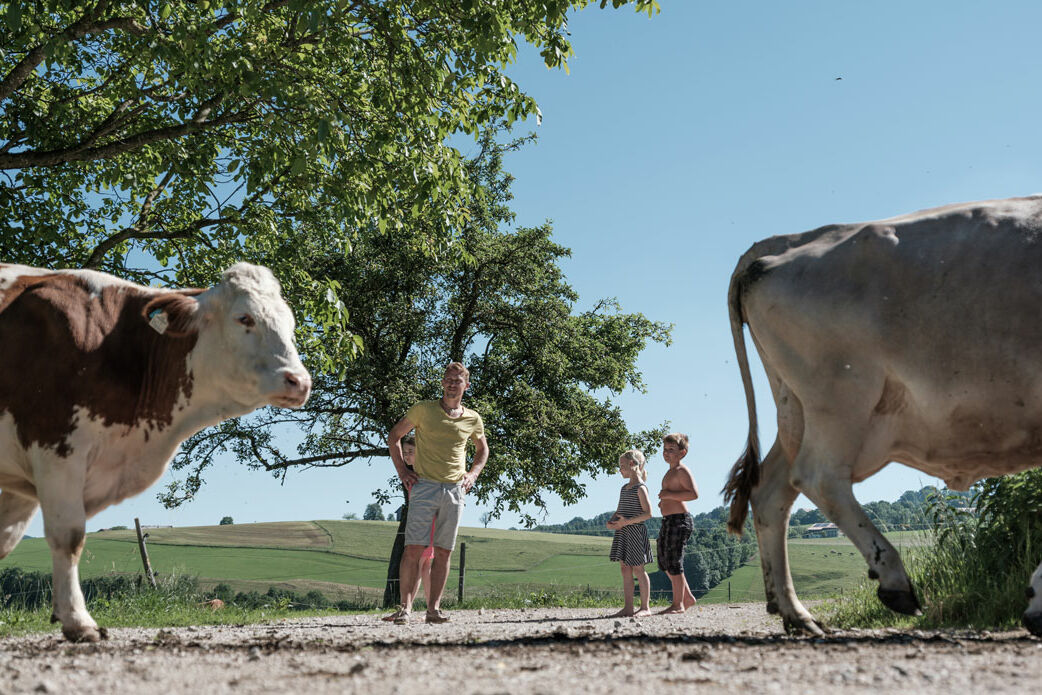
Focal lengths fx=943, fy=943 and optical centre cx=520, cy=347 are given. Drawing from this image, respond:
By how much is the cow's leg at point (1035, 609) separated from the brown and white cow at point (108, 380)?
4470 mm

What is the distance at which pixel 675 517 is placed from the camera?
35.7 ft

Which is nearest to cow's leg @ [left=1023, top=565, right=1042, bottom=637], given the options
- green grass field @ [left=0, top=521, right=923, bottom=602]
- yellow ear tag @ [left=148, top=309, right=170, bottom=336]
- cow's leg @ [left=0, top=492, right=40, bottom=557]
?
yellow ear tag @ [left=148, top=309, right=170, bottom=336]

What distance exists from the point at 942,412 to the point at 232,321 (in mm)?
4588

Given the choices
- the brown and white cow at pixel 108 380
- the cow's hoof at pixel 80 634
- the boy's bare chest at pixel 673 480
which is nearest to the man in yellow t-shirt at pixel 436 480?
the brown and white cow at pixel 108 380

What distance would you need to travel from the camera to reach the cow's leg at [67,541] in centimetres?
569

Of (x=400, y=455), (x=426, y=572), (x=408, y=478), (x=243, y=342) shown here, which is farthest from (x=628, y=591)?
(x=243, y=342)

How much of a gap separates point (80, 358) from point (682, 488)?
22.8ft

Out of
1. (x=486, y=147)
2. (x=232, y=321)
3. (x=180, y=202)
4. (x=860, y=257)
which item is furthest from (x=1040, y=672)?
(x=486, y=147)

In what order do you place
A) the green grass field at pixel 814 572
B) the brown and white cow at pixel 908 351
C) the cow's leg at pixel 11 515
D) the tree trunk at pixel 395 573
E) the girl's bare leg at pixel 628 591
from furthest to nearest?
the tree trunk at pixel 395 573 < the green grass field at pixel 814 572 < the girl's bare leg at pixel 628 591 < the cow's leg at pixel 11 515 < the brown and white cow at pixel 908 351

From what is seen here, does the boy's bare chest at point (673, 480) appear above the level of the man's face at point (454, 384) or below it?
below

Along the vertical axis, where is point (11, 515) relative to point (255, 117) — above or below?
below

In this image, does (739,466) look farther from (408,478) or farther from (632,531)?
(632,531)

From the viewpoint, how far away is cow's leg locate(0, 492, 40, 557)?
6605mm

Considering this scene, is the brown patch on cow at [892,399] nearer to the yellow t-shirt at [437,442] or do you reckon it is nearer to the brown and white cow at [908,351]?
the brown and white cow at [908,351]
